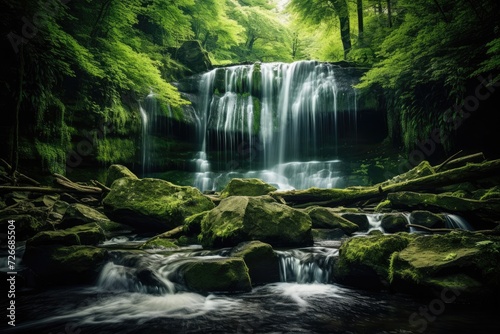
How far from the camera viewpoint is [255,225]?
207 inches

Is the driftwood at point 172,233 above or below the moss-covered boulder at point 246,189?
below

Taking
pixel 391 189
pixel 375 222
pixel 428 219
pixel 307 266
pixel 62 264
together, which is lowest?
pixel 307 266

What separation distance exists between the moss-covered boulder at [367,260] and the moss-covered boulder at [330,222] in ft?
7.69

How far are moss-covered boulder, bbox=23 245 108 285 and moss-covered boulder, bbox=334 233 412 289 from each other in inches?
143

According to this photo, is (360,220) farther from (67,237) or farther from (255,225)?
(67,237)

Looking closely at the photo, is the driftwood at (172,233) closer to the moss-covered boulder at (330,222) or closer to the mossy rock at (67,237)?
the mossy rock at (67,237)

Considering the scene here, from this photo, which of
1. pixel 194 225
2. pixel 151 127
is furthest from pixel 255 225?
pixel 151 127

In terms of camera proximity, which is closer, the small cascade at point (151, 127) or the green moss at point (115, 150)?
the green moss at point (115, 150)

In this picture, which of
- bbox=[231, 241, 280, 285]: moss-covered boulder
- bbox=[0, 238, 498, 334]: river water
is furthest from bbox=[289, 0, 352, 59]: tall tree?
bbox=[0, 238, 498, 334]: river water

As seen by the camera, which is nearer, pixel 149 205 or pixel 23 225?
pixel 23 225

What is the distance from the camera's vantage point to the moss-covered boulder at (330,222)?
265 inches

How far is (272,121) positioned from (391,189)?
895 centimetres

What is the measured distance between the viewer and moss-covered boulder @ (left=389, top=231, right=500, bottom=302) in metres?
3.33

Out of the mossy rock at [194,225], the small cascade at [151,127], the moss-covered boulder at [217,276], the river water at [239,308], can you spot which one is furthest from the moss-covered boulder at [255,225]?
the small cascade at [151,127]
